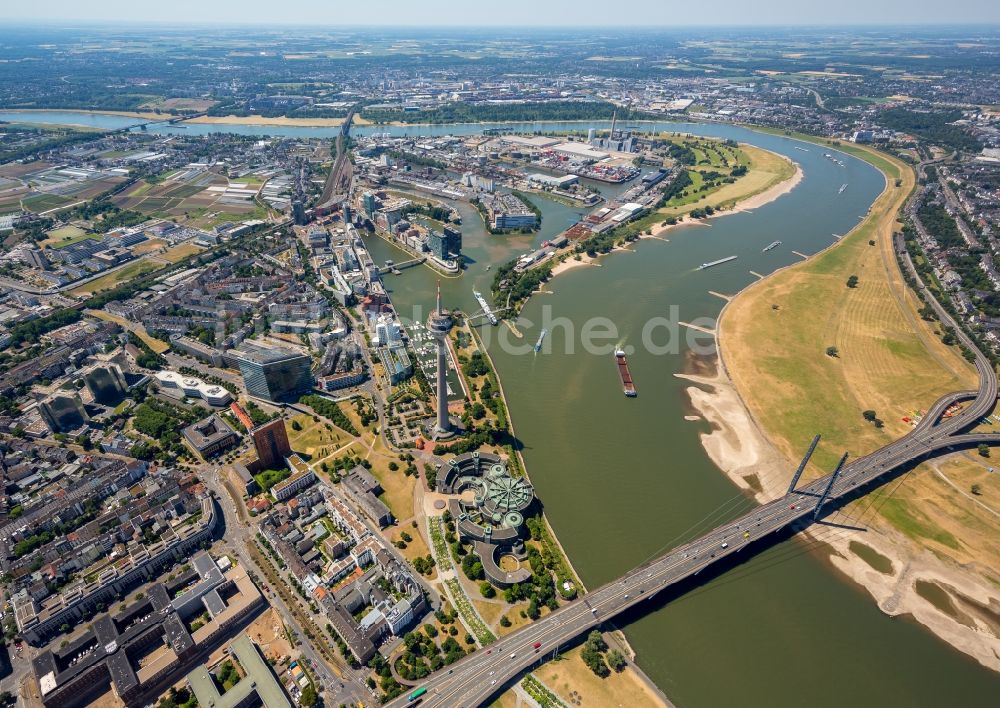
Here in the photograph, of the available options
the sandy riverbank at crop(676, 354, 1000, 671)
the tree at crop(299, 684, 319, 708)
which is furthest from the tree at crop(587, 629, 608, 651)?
the sandy riverbank at crop(676, 354, 1000, 671)

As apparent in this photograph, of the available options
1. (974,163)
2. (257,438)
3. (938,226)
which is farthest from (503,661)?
(974,163)

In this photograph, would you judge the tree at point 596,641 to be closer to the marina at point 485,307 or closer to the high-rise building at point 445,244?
the marina at point 485,307

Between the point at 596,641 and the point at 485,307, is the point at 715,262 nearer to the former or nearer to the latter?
the point at 485,307

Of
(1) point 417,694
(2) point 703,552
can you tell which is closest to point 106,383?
(1) point 417,694

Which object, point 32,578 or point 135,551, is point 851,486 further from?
point 32,578

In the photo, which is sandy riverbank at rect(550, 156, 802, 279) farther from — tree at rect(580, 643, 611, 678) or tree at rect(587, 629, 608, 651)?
tree at rect(580, 643, 611, 678)

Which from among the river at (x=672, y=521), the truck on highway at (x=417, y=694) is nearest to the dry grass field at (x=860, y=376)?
the river at (x=672, y=521)
